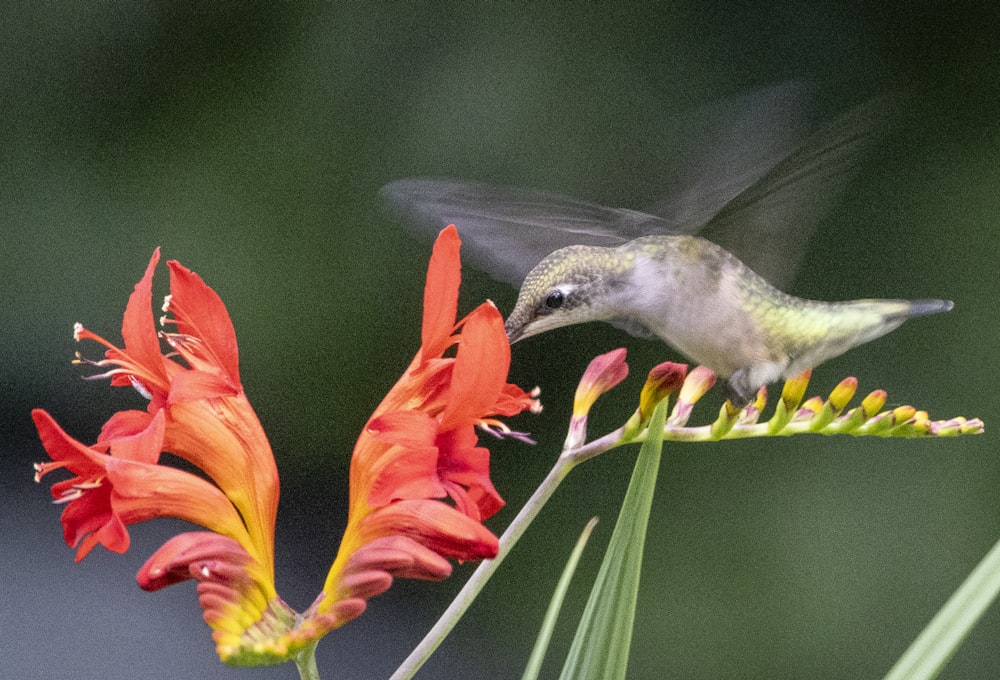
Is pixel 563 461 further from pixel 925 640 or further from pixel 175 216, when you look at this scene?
pixel 175 216

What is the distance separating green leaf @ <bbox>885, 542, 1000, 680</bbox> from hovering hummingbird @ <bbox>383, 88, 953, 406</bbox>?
0.24 meters

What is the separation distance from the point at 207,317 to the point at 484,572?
259mm

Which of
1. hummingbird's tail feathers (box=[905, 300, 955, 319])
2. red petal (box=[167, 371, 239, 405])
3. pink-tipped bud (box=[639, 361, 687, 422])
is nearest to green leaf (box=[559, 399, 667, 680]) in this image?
pink-tipped bud (box=[639, 361, 687, 422])

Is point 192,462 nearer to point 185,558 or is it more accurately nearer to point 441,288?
point 185,558

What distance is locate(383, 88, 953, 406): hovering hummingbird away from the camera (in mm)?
925

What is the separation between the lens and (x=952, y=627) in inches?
27.0

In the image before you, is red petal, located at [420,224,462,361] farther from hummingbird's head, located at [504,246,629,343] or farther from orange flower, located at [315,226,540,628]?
hummingbird's head, located at [504,246,629,343]

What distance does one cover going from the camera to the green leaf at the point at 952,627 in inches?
26.5

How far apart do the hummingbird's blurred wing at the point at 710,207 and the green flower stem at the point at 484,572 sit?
263 millimetres

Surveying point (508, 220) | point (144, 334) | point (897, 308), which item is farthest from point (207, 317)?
point (897, 308)

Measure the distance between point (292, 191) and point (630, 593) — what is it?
1651 mm

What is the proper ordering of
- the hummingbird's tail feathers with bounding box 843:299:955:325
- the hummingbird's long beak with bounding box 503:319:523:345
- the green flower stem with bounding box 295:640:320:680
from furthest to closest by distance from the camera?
1. the hummingbird's tail feathers with bounding box 843:299:955:325
2. the hummingbird's long beak with bounding box 503:319:523:345
3. the green flower stem with bounding box 295:640:320:680

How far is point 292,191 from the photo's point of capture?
2215 mm

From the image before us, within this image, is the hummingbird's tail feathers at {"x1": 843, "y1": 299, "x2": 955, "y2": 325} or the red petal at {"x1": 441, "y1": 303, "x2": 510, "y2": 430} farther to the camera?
the hummingbird's tail feathers at {"x1": 843, "y1": 299, "x2": 955, "y2": 325}
